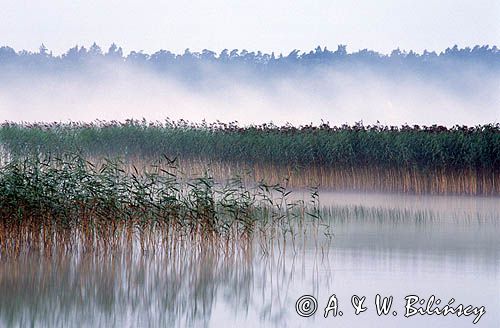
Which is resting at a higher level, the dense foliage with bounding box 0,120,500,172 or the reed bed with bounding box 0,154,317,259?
the dense foliage with bounding box 0,120,500,172

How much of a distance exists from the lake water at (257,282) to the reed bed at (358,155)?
819 cm

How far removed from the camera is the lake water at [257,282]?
795 cm

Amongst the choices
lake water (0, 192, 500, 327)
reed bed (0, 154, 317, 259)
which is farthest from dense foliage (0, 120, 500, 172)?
reed bed (0, 154, 317, 259)

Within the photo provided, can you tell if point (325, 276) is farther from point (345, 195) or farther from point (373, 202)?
point (345, 195)

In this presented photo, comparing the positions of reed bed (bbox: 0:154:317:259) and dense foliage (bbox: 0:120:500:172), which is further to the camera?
dense foliage (bbox: 0:120:500:172)

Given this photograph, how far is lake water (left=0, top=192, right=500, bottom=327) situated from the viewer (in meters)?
7.95

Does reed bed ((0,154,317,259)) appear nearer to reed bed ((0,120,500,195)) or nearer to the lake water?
the lake water

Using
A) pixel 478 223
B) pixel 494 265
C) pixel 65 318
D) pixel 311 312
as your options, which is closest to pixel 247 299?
pixel 311 312

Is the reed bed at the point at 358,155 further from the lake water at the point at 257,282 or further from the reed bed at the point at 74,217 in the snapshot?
the reed bed at the point at 74,217

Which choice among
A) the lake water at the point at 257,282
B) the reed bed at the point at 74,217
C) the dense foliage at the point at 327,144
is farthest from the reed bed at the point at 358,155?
the reed bed at the point at 74,217

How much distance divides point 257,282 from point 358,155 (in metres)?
12.8

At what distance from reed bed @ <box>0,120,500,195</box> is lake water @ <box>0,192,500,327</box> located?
8.19 m

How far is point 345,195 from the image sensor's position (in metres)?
21.5

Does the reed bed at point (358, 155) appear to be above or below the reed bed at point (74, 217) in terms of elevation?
above
